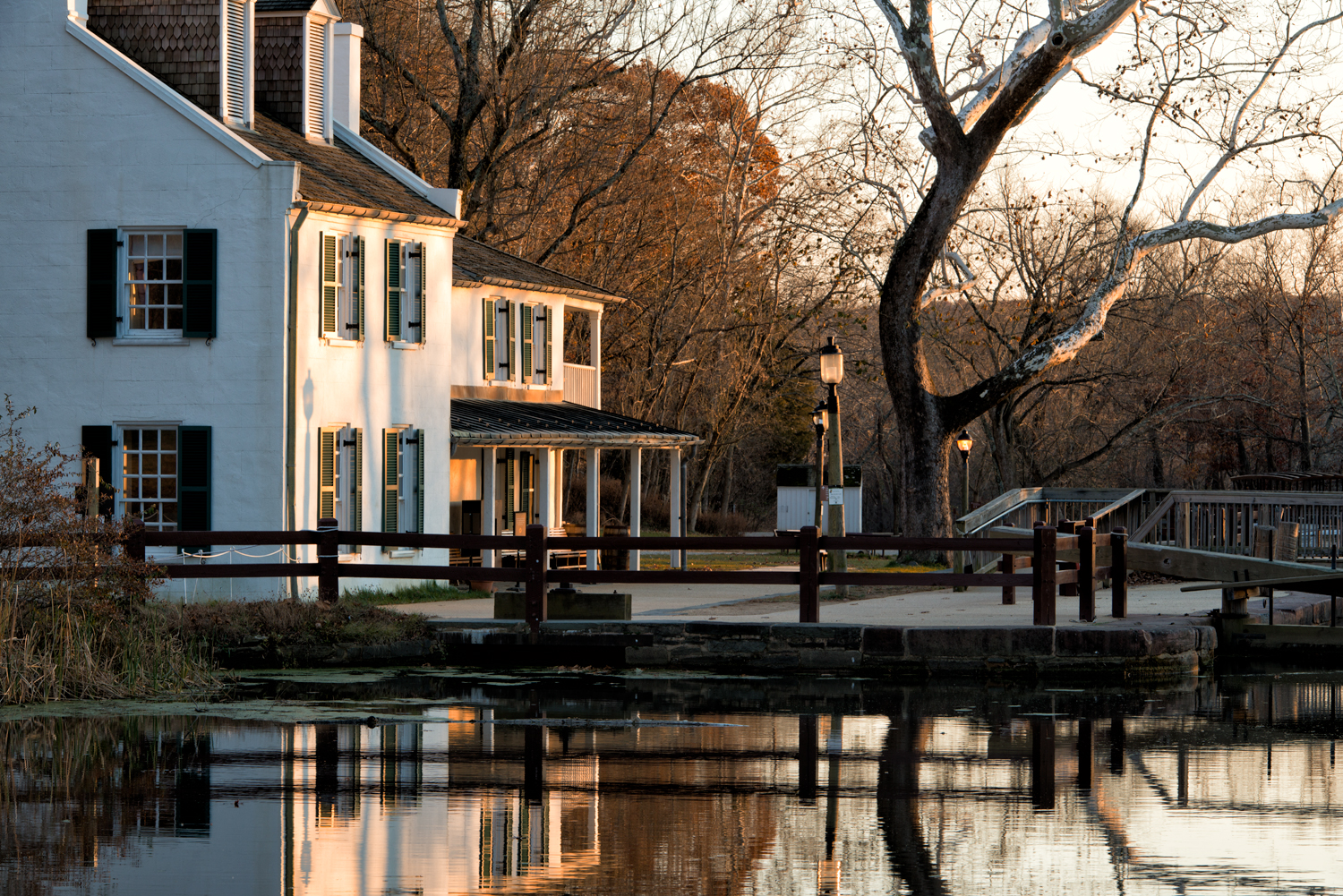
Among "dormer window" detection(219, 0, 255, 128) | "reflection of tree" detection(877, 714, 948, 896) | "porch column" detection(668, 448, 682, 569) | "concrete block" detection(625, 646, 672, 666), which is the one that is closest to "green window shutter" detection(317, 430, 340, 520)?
"dormer window" detection(219, 0, 255, 128)

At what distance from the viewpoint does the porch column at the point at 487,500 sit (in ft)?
99.4

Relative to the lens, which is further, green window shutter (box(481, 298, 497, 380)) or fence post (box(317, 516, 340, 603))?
green window shutter (box(481, 298, 497, 380))

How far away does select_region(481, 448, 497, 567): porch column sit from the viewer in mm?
30305

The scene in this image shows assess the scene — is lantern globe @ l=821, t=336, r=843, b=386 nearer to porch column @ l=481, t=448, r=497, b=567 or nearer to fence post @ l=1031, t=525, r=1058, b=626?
fence post @ l=1031, t=525, r=1058, b=626

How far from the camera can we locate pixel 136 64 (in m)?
25.3

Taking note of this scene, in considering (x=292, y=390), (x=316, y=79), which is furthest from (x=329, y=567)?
(x=316, y=79)

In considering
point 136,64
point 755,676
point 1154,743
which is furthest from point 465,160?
point 1154,743

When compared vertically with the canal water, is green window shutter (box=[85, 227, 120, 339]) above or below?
above

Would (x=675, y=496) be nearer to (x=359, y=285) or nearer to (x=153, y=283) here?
(x=359, y=285)

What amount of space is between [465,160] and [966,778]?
30347 mm

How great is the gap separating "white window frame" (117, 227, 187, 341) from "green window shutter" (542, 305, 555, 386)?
1051 centimetres

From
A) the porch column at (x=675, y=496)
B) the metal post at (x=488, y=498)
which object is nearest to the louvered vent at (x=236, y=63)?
the metal post at (x=488, y=498)

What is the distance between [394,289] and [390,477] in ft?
9.53

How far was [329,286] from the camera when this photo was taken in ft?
83.8
